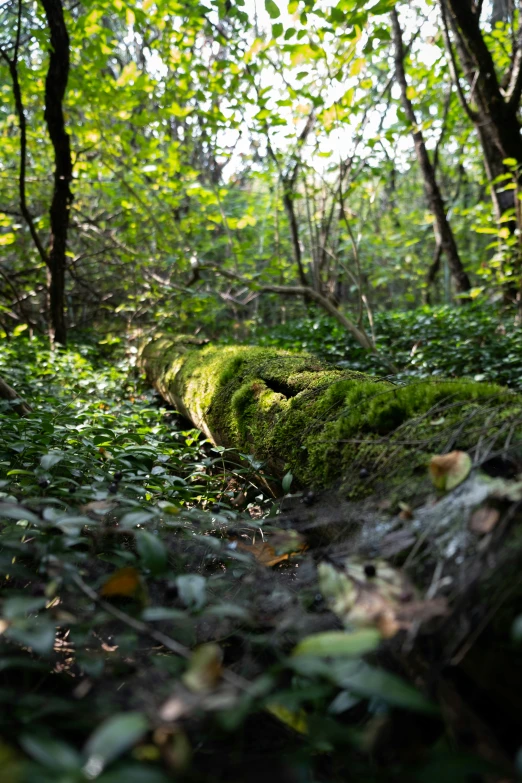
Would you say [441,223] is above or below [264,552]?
above

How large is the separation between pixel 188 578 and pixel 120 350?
275 inches

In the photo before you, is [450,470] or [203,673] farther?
[450,470]

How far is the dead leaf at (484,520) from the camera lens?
0.98m

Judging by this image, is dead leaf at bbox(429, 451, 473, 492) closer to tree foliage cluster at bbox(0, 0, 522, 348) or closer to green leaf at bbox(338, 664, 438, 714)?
green leaf at bbox(338, 664, 438, 714)

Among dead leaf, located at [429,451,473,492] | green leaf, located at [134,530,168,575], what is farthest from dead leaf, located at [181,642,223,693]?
dead leaf, located at [429,451,473,492]

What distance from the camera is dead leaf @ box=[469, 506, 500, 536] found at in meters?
0.98

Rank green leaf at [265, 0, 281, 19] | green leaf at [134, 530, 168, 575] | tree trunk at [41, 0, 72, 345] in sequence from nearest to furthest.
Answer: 1. green leaf at [134, 530, 168, 575]
2. green leaf at [265, 0, 281, 19]
3. tree trunk at [41, 0, 72, 345]

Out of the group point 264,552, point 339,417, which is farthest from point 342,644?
point 339,417

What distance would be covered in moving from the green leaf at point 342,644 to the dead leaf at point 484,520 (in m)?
0.32

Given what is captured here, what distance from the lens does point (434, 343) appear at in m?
5.54

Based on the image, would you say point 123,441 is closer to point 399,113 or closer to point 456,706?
point 456,706

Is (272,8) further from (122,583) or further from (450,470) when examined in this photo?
(122,583)

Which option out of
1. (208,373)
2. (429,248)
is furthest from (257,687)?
(429,248)

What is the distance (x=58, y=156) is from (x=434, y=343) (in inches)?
198
